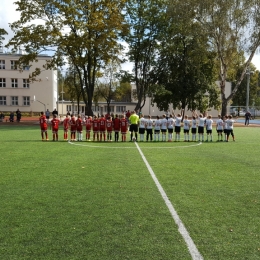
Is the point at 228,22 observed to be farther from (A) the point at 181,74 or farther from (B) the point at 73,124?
(B) the point at 73,124

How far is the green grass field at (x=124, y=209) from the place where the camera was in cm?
455

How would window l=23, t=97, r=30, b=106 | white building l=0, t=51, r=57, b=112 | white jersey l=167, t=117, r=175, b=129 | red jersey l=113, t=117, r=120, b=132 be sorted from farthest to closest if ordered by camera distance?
1. window l=23, t=97, r=30, b=106
2. white building l=0, t=51, r=57, b=112
3. white jersey l=167, t=117, r=175, b=129
4. red jersey l=113, t=117, r=120, b=132

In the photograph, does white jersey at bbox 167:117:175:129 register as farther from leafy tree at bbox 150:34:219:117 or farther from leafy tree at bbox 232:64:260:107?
leafy tree at bbox 232:64:260:107

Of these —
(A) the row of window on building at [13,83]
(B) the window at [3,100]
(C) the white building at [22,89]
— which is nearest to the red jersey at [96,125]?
(C) the white building at [22,89]

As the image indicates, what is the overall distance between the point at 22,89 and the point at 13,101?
9.36ft

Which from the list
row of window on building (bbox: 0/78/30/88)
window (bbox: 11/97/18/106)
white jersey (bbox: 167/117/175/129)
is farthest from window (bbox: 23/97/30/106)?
white jersey (bbox: 167/117/175/129)

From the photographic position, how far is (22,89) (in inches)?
2281

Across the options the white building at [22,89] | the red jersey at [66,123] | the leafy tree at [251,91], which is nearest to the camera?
the red jersey at [66,123]

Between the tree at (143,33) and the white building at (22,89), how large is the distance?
76.2 feet

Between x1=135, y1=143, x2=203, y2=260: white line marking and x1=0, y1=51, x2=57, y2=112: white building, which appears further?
x1=0, y1=51, x2=57, y2=112: white building

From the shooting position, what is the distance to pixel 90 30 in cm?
3366

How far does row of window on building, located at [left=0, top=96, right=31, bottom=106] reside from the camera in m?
57.8

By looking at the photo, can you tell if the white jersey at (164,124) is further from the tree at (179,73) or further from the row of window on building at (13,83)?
the row of window on building at (13,83)

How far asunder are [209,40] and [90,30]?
1390 cm
